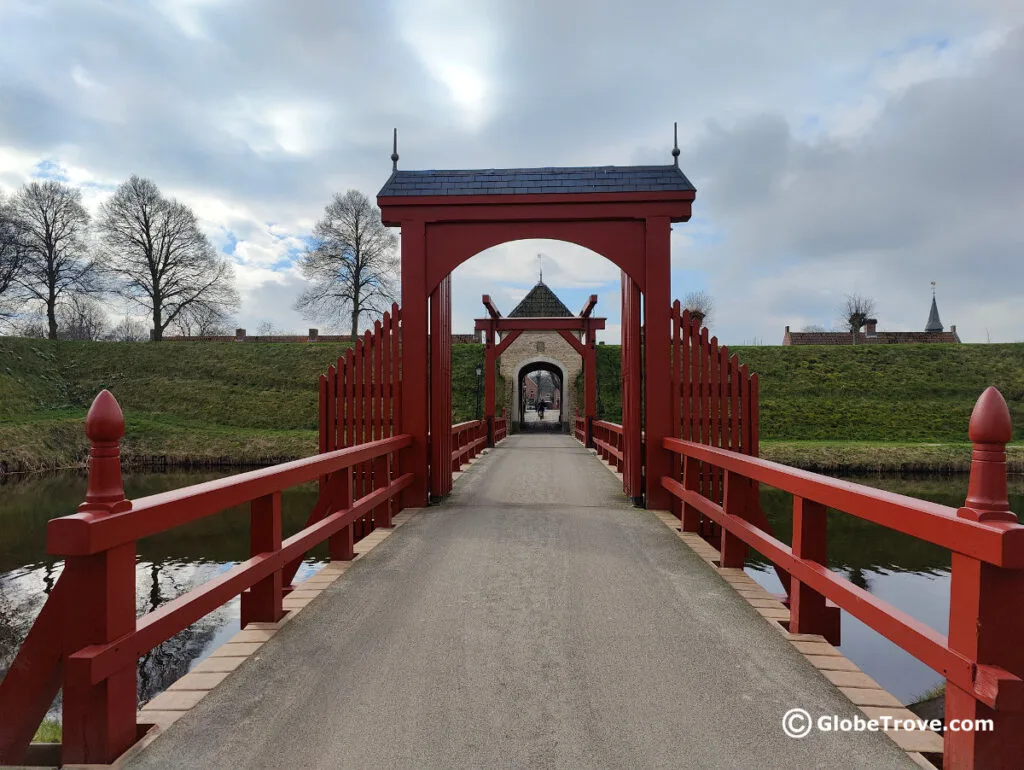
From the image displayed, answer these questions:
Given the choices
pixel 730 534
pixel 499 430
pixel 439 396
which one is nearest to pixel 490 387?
pixel 499 430

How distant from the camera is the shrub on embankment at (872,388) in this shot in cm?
2394

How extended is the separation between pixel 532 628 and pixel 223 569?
259 inches

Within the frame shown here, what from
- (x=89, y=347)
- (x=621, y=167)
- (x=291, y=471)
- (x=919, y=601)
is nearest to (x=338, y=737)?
(x=291, y=471)

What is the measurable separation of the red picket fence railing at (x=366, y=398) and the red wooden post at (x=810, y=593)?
4030 mm

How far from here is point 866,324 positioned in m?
41.0

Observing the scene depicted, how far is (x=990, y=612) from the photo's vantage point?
1.85 metres

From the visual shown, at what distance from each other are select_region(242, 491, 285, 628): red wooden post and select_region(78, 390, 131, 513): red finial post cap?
1.18m

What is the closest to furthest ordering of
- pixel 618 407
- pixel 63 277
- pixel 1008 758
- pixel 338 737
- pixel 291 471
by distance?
pixel 1008 758
pixel 338 737
pixel 291 471
pixel 618 407
pixel 63 277

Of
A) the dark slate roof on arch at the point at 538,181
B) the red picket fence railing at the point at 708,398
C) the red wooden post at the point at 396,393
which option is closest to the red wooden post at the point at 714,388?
the red picket fence railing at the point at 708,398

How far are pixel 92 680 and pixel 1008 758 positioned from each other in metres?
2.82

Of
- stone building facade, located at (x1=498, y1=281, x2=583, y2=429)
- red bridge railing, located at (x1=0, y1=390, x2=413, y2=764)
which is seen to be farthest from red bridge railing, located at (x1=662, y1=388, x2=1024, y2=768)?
stone building facade, located at (x1=498, y1=281, x2=583, y2=429)

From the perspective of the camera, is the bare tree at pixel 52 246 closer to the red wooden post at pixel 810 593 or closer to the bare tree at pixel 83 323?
the bare tree at pixel 83 323

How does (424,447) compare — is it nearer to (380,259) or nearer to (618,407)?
(618,407)

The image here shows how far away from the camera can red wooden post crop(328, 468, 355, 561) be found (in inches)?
180
